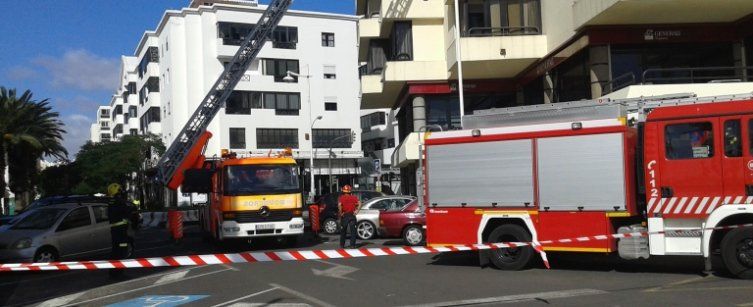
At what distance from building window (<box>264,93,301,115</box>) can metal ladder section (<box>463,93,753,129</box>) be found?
4586 centimetres

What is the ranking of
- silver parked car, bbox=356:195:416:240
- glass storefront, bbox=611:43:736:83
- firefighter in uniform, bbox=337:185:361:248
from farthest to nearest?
glass storefront, bbox=611:43:736:83 < silver parked car, bbox=356:195:416:240 < firefighter in uniform, bbox=337:185:361:248

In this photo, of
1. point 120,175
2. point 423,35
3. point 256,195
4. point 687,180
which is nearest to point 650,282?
point 687,180

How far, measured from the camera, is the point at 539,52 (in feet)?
81.8

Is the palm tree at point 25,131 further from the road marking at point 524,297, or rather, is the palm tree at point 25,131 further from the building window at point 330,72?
the road marking at point 524,297

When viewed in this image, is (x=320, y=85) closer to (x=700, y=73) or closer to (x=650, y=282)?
(x=700, y=73)

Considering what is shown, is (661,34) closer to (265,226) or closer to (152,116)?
(265,226)

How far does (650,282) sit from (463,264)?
12.1 ft

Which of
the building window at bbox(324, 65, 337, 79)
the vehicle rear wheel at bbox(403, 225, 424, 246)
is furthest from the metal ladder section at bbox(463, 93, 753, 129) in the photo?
the building window at bbox(324, 65, 337, 79)

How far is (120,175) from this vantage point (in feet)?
184

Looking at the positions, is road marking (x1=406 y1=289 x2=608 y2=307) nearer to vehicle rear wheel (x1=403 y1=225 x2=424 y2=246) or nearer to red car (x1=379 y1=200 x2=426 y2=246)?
red car (x1=379 y1=200 x2=426 y2=246)

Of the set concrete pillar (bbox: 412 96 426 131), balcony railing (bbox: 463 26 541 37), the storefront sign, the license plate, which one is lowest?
the license plate

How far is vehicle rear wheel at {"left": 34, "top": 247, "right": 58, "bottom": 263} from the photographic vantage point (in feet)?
46.0

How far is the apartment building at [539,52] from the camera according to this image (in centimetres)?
1983

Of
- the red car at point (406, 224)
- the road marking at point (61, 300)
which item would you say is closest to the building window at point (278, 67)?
the red car at point (406, 224)
